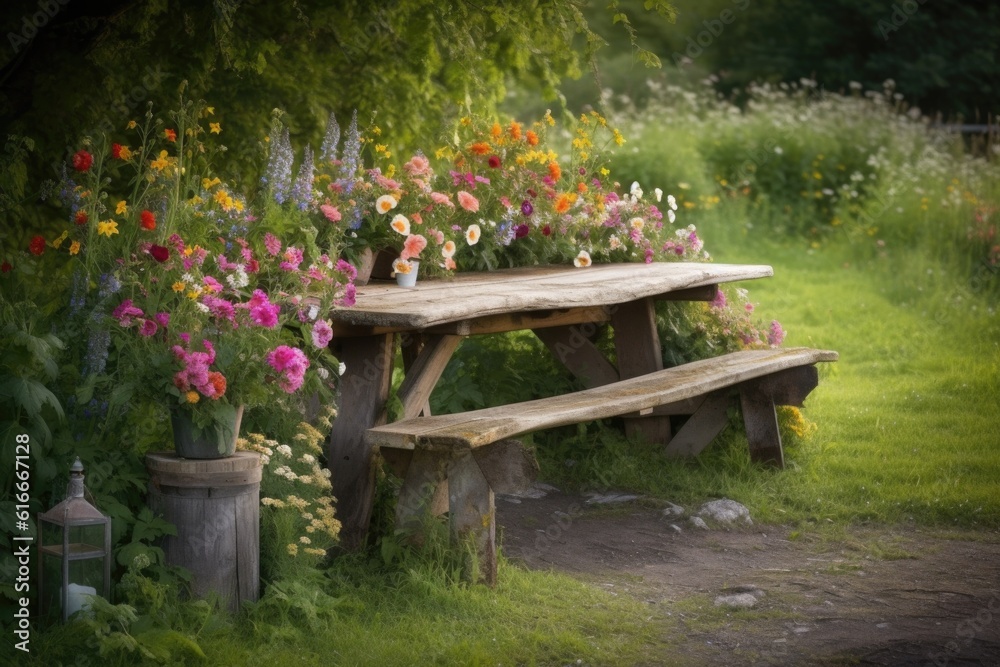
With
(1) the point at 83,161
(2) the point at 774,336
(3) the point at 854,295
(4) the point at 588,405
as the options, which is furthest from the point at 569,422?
(3) the point at 854,295

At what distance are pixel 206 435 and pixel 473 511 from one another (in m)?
1.01

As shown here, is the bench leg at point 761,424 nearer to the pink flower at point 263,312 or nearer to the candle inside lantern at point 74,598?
the pink flower at point 263,312

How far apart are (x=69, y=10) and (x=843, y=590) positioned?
13.9 feet

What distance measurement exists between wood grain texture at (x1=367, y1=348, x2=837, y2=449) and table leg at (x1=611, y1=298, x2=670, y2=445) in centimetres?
39

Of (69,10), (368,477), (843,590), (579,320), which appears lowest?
(843,590)

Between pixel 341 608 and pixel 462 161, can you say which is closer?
pixel 341 608

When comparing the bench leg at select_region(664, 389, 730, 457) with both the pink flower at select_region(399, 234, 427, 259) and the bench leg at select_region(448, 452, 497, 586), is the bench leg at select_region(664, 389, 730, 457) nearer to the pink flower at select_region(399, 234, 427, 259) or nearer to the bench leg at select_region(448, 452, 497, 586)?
the pink flower at select_region(399, 234, 427, 259)

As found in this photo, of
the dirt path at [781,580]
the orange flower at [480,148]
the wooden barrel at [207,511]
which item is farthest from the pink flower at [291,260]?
the orange flower at [480,148]

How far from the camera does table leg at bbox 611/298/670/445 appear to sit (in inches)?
257

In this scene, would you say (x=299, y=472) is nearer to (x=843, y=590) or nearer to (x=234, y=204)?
(x=234, y=204)

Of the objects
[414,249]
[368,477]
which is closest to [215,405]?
[368,477]

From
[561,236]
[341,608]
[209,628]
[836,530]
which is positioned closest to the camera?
[209,628]

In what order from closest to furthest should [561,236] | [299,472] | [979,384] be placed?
1. [299,472]
2. [561,236]
3. [979,384]

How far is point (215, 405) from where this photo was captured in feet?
12.2
